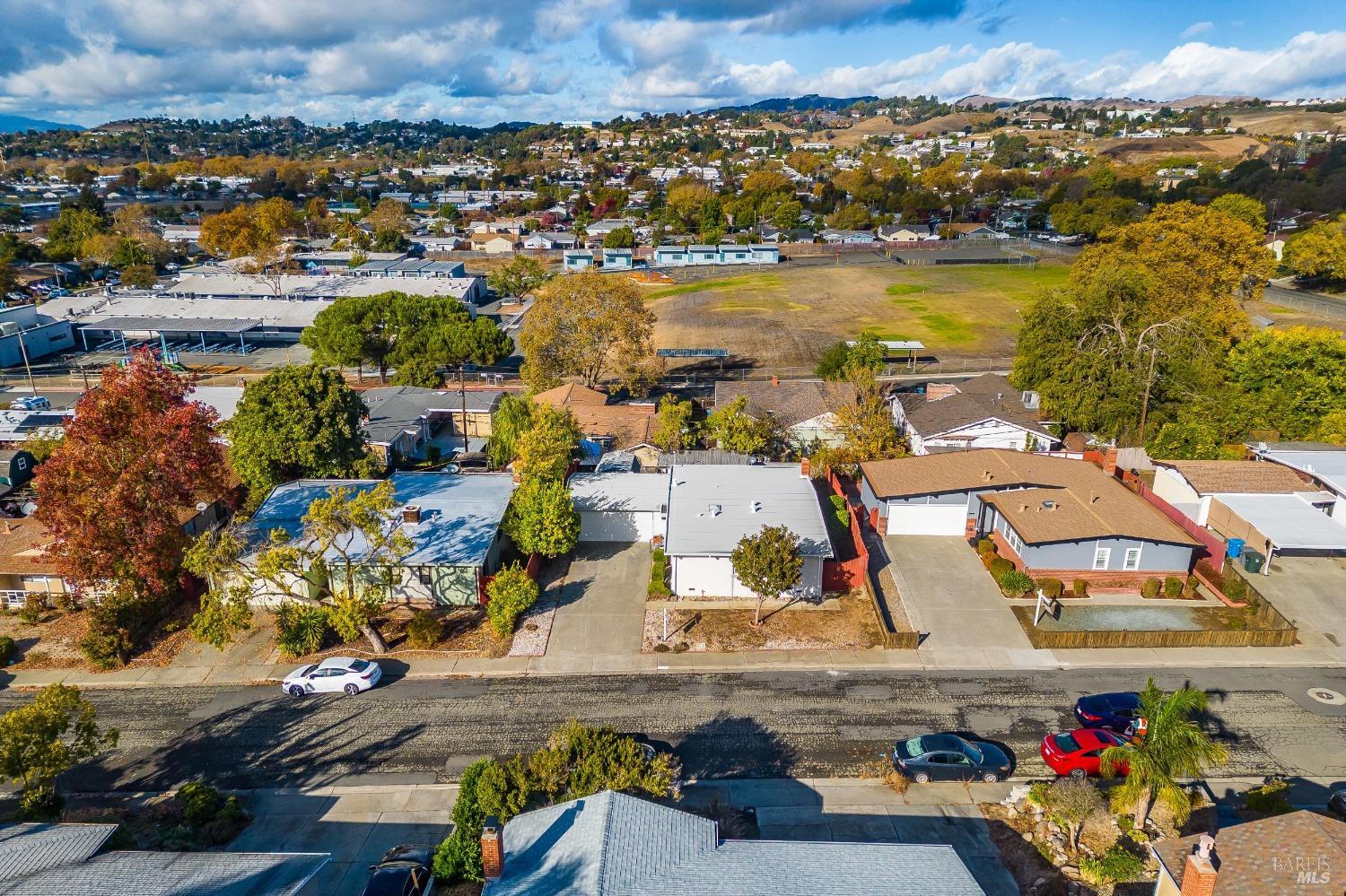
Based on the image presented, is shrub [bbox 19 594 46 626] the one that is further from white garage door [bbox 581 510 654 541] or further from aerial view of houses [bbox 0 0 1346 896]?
white garage door [bbox 581 510 654 541]

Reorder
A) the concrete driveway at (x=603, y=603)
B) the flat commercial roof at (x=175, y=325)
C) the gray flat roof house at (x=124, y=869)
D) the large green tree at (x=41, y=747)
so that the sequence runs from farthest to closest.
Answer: the flat commercial roof at (x=175, y=325) < the concrete driveway at (x=603, y=603) < the large green tree at (x=41, y=747) < the gray flat roof house at (x=124, y=869)

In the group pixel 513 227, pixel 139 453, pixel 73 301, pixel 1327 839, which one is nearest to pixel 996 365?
pixel 1327 839

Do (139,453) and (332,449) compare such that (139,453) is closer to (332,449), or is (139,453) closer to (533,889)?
(332,449)

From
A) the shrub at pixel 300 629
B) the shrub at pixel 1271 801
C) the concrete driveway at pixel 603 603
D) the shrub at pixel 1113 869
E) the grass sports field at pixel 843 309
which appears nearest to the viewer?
the shrub at pixel 1113 869

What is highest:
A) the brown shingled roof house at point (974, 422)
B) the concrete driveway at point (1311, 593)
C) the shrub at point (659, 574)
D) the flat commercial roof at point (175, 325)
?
the flat commercial roof at point (175, 325)

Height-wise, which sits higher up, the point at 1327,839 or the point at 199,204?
the point at 199,204

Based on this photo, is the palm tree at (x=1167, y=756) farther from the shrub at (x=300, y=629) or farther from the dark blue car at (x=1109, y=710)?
the shrub at (x=300, y=629)

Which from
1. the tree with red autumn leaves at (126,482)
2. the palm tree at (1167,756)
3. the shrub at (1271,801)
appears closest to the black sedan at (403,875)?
the tree with red autumn leaves at (126,482)
